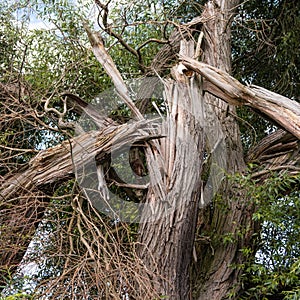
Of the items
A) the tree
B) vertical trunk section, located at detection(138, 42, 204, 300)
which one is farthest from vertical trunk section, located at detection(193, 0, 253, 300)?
vertical trunk section, located at detection(138, 42, 204, 300)

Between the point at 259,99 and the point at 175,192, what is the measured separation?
1.01 metres

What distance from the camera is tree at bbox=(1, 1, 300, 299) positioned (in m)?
4.30

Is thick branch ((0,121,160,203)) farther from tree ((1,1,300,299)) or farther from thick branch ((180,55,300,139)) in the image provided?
thick branch ((180,55,300,139))

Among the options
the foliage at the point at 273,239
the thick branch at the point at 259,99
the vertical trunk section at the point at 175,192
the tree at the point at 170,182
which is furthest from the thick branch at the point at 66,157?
the foliage at the point at 273,239

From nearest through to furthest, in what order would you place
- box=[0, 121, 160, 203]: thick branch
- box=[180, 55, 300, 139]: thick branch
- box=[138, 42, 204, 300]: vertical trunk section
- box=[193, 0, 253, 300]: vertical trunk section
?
box=[180, 55, 300, 139]: thick branch
box=[138, 42, 204, 300]: vertical trunk section
box=[0, 121, 160, 203]: thick branch
box=[193, 0, 253, 300]: vertical trunk section

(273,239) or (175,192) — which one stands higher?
(175,192)

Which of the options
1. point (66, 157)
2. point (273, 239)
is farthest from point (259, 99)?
point (66, 157)

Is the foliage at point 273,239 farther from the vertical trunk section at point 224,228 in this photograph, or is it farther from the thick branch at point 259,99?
the thick branch at point 259,99

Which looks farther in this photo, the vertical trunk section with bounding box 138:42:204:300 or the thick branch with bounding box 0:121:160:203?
the thick branch with bounding box 0:121:160:203

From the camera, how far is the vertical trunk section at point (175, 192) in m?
4.60

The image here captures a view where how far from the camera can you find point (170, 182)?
4.85 m

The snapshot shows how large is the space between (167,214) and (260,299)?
4.17 feet

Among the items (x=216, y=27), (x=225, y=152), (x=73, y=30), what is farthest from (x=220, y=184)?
(x=73, y=30)

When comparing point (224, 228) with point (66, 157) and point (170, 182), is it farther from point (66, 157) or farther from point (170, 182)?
point (66, 157)
